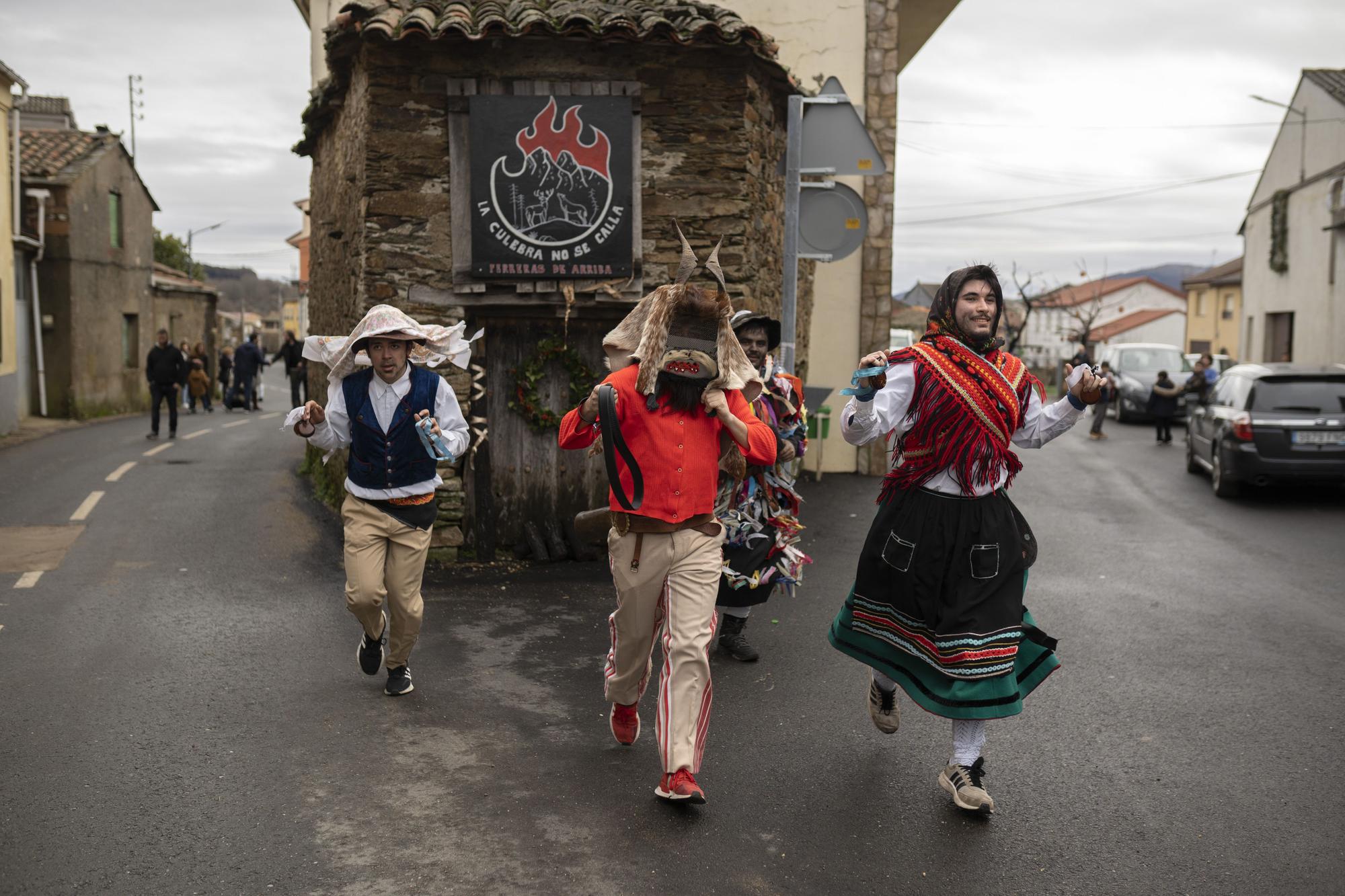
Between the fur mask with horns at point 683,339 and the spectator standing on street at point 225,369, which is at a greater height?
the fur mask with horns at point 683,339

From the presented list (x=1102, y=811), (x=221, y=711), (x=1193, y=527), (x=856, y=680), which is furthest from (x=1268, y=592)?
(x=221, y=711)

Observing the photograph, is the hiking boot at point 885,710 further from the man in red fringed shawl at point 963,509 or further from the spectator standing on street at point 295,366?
the spectator standing on street at point 295,366

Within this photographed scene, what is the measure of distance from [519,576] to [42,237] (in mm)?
21350

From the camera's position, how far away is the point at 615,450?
470 centimetres

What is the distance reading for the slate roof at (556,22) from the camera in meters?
A: 8.90

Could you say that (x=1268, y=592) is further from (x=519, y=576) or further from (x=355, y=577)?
(x=355, y=577)

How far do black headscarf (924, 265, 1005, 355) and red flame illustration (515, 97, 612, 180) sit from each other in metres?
5.14

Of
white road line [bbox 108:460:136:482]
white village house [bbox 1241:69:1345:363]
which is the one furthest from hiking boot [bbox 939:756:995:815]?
white village house [bbox 1241:69:1345:363]

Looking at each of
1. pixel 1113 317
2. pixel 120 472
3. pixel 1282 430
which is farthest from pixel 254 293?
pixel 1282 430

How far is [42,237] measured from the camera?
25797mm

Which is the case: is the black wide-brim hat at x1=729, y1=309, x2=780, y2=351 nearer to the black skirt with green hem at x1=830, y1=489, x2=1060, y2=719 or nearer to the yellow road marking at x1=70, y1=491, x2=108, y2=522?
the black skirt with green hem at x1=830, y1=489, x2=1060, y2=719

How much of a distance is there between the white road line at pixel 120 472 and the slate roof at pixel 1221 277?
179 feet

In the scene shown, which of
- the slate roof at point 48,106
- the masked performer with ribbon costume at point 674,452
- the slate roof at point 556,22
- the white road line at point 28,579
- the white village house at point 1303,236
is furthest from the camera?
the slate roof at point 48,106

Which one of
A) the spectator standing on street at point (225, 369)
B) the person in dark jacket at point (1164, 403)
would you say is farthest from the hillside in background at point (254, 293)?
the person in dark jacket at point (1164, 403)
